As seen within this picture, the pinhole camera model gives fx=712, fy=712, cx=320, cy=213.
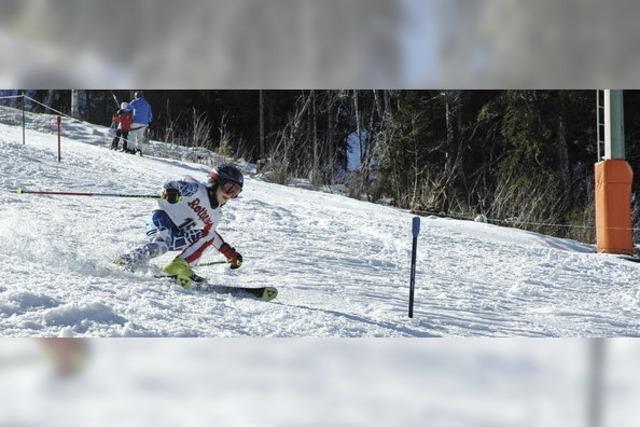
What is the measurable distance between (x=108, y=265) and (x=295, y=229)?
177 centimetres

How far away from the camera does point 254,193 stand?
5406 millimetres

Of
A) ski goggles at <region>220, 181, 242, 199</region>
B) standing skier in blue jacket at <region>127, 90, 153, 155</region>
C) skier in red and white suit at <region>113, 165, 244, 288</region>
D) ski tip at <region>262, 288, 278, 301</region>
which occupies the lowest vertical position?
ski tip at <region>262, 288, 278, 301</region>

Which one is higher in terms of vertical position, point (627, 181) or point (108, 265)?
point (627, 181)

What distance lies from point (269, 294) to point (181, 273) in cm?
35

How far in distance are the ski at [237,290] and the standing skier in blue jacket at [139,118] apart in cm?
389

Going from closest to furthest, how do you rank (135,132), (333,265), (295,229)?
(333,265) → (295,229) → (135,132)

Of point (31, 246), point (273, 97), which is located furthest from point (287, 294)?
point (273, 97)

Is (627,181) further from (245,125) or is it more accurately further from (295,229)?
(245,125)

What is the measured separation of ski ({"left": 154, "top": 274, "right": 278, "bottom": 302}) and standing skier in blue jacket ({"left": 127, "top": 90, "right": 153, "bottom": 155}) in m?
3.89

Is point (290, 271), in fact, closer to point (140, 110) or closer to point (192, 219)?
point (192, 219)

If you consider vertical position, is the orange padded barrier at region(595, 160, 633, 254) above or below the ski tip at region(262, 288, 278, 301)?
above

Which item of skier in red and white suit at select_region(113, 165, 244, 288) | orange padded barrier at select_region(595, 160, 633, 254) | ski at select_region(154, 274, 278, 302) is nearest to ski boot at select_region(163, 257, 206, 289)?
ski at select_region(154, 274, 278, 302)

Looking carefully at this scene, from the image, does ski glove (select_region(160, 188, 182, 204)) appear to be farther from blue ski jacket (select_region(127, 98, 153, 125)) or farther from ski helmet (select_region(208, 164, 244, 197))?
blue ski jacket (select_region(127, 98, 153, 125))

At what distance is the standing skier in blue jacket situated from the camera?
21.3 ft
